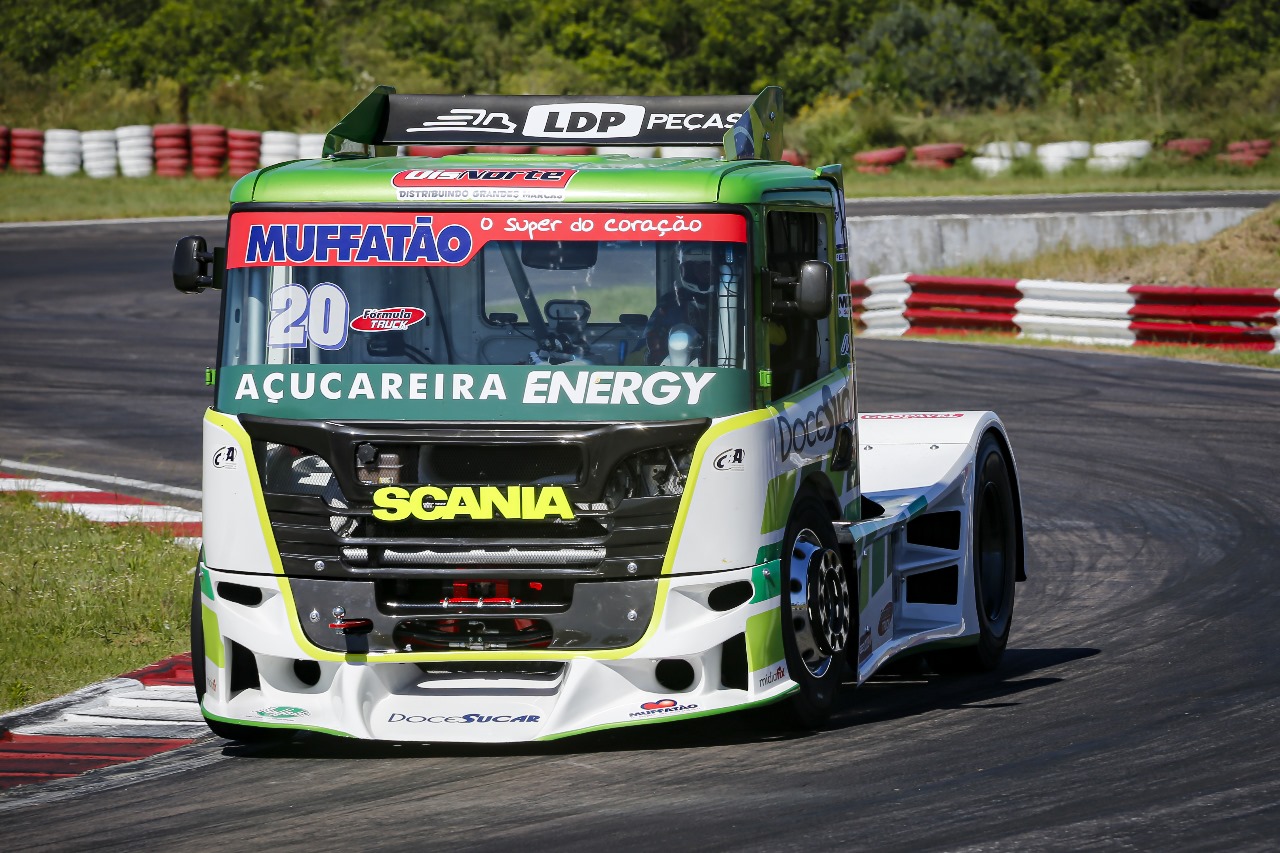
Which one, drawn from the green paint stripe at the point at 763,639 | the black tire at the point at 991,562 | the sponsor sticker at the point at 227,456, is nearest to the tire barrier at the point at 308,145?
the black tire at the point at 991,562

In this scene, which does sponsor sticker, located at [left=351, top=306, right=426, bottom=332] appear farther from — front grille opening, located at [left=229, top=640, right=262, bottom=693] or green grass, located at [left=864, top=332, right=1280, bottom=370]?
green grass, located at [left=864, top=332, right=1280, bottom=370]

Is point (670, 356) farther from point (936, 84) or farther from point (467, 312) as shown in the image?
point (936, 84)

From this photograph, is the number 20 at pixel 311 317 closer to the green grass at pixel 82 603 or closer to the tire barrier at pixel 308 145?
the green grass at pixel 82 603

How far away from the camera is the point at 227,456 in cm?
723

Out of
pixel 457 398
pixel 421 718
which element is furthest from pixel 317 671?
pixel 457 398

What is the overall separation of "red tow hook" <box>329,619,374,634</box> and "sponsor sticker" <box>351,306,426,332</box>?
43.8 inches

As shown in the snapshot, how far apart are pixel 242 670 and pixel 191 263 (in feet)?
5.26

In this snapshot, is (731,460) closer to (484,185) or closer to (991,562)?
(484,185)

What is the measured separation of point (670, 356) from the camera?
7113 millimetres

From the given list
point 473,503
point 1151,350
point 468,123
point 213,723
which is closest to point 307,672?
point 213,723

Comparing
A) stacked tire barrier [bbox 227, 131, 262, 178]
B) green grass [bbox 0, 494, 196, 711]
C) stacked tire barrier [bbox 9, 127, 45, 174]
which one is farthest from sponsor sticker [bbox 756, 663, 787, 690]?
stacked tire barrier [bbox 9, 127, 45, 174]

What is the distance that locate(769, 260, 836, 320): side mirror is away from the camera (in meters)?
7.15

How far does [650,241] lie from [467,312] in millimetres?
761

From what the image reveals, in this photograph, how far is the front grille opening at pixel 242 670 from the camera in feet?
→ 24.0
